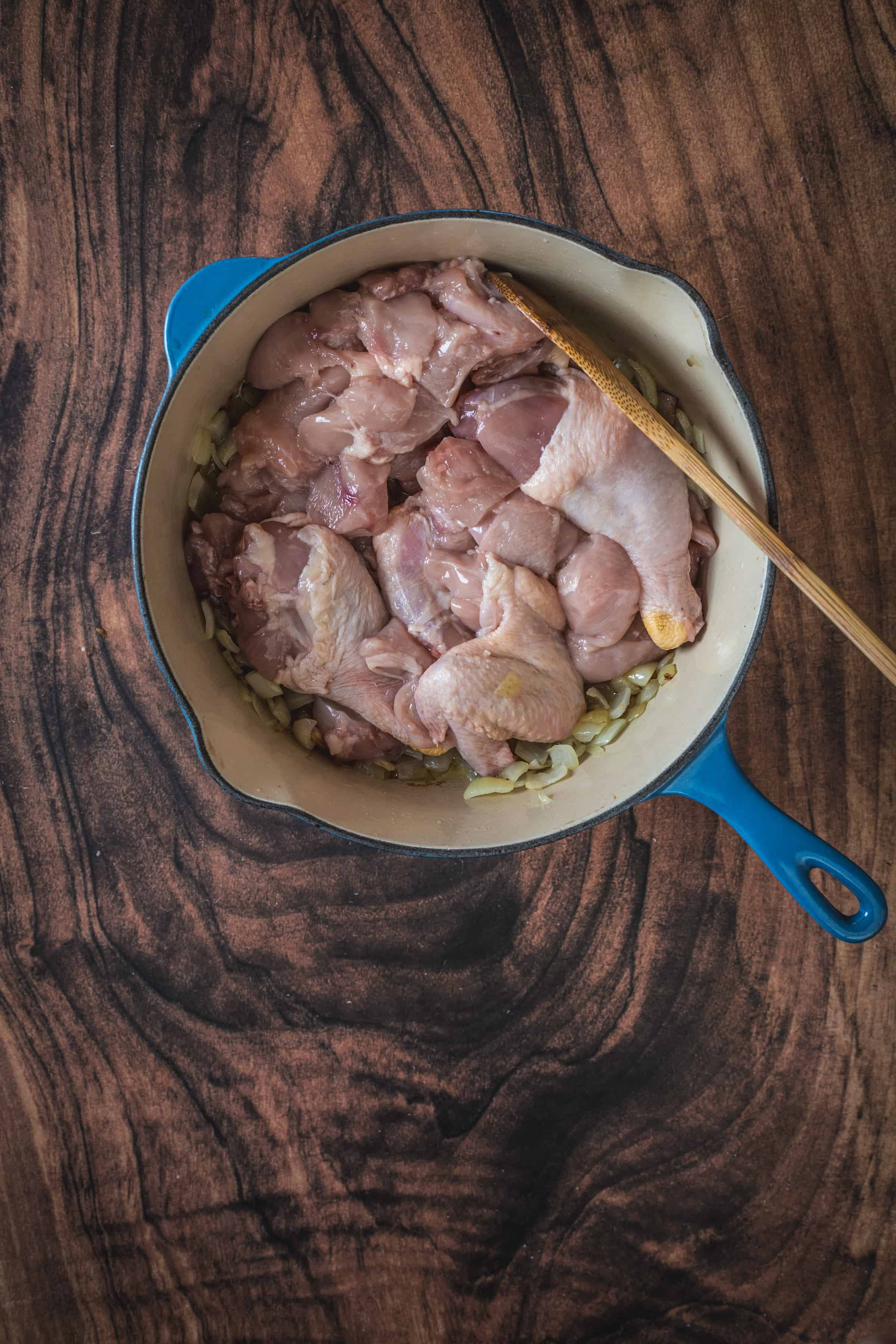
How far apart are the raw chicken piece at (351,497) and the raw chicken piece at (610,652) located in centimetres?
42

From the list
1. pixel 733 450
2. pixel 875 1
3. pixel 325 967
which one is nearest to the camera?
pixel 733 450

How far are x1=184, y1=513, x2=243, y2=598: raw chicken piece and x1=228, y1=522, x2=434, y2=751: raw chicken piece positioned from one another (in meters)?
0.03

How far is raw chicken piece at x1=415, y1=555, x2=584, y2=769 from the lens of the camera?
1.46 metres

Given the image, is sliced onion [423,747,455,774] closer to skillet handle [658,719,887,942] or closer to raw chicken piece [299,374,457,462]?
skillet handle [658,719,887,942]

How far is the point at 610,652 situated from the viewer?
1.54m

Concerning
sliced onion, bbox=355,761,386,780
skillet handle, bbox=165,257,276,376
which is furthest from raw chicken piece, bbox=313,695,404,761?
skillet handle, bbox=165,257,276,376

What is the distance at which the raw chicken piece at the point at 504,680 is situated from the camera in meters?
1.46

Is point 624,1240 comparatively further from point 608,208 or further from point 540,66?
point 540,66

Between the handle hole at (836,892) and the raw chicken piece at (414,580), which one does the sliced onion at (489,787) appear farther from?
the handle hole at (836,892)

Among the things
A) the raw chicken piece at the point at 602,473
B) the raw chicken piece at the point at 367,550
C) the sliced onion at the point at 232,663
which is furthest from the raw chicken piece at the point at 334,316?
the sliced onion at the point at 232,663

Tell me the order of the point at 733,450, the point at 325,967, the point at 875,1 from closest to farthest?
the point at 733,450, the point at 875,1, the point at 325,967

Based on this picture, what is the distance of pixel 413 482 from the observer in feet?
5.23

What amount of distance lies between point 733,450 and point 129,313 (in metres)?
1.11

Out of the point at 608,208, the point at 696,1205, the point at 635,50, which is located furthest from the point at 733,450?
the point at 696,1205
